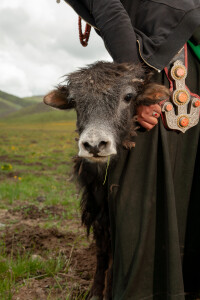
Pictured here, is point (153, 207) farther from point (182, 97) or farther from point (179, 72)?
point (179, 72)

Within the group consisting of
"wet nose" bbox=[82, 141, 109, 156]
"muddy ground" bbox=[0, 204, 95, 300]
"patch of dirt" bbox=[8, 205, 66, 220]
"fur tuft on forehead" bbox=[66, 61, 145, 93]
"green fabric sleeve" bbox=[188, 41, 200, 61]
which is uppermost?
"green fabric sleeve" bbox=[188, 41, 200, 61]

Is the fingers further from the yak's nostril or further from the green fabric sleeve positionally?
the green fabric sleeve

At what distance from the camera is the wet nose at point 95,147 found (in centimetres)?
192

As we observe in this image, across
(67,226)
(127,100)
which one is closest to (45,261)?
(67,226)

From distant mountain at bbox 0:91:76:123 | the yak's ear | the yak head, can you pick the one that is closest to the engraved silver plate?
the yak head

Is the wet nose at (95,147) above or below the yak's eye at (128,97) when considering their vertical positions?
below

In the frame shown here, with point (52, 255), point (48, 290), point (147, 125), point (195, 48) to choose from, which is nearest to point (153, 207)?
point (147, 125)

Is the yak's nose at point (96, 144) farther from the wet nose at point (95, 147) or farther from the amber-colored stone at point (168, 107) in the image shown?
the amber-colored stone at point (168, 107)

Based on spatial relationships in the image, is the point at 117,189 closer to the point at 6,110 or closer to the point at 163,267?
the point at 163,267

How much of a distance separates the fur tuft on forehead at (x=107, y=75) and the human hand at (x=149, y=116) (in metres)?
0.26

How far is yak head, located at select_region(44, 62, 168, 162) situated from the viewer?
82.9 inches

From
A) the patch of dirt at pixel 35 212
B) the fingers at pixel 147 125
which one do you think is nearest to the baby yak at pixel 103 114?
the fingers at pixel 147 125

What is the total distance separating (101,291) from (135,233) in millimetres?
940

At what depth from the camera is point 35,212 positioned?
532cm
